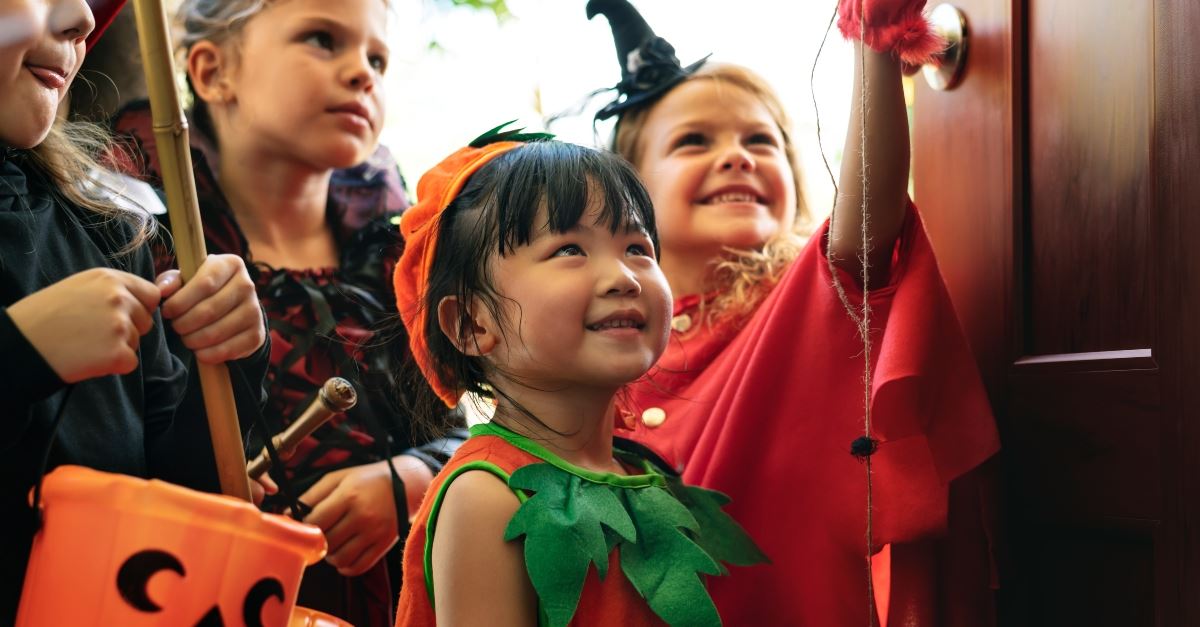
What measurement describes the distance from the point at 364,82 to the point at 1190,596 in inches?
44.5

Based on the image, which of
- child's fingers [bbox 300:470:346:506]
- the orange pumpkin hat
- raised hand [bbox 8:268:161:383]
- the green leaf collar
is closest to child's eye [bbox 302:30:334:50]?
the orange pumpkin hat

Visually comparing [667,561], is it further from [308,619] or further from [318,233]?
[318,233]

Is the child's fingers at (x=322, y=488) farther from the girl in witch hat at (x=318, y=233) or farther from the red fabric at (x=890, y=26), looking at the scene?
the red fabric at (x=890, y=26)

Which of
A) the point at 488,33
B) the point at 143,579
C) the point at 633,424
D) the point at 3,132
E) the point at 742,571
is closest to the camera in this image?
the point at 143,579

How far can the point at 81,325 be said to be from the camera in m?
0.79

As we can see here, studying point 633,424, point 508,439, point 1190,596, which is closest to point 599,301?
point 508,439

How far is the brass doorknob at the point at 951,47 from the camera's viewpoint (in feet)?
4.24

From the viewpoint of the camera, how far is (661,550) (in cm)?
103

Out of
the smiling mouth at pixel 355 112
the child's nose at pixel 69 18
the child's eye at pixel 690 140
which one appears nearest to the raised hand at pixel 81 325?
the child's nose at pixel 69 18

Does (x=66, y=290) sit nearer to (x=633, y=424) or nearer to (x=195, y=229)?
(x=195, y=229)

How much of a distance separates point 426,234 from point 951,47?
63 centimetres

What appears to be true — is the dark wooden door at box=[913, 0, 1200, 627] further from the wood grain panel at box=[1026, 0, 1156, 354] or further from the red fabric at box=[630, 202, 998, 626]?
the red fabric at box=[630, 202, 998, 626]

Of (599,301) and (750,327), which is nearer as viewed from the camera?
(599,301)

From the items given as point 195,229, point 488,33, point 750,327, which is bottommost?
point 750,327
